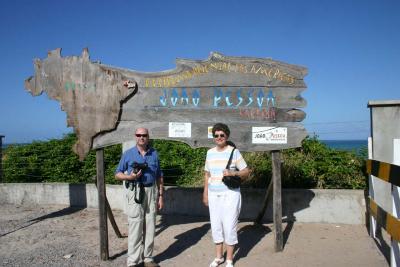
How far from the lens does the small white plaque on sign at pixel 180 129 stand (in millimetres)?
6207

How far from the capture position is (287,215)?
7.78m

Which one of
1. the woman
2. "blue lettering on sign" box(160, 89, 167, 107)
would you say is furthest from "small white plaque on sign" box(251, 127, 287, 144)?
"blue lettering on sign" box(160, 89, 167, 107)

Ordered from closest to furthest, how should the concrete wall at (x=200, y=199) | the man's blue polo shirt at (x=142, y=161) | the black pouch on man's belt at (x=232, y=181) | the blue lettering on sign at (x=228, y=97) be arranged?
the black pouch on man's belt at (x=232, y=181)
the man's blue polo shirt at (x=142, y=161)
the blue lettering on sign at (x=228, y=97)
the concrete wall at (x=200, y=199)

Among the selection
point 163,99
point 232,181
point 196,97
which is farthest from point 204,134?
point 232,181

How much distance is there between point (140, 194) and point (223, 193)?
1.10m

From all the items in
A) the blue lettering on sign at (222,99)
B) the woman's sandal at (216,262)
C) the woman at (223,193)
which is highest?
the blue lettering on sign at (222,99)

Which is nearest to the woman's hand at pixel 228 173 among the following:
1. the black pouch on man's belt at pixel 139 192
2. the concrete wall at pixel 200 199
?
the black pouch on man's belt at pixel 139 192

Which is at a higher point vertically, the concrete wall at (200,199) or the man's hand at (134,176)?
the man's hand at (134,176)

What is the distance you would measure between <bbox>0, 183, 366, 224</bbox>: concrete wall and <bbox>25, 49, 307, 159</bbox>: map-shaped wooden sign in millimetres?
2076

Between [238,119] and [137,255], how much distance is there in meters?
2.47

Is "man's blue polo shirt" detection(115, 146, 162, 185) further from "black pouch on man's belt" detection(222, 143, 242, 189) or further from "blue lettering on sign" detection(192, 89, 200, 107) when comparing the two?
"blue lettering on sign" detection(192, 89, 200, 107)

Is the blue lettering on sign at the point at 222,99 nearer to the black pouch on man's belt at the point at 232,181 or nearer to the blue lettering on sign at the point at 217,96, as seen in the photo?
the blue lettering on sign at the point at 217,96

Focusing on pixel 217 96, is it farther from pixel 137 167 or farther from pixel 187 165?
pixel 187 165

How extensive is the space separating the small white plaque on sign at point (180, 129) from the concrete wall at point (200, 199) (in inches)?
94.2
